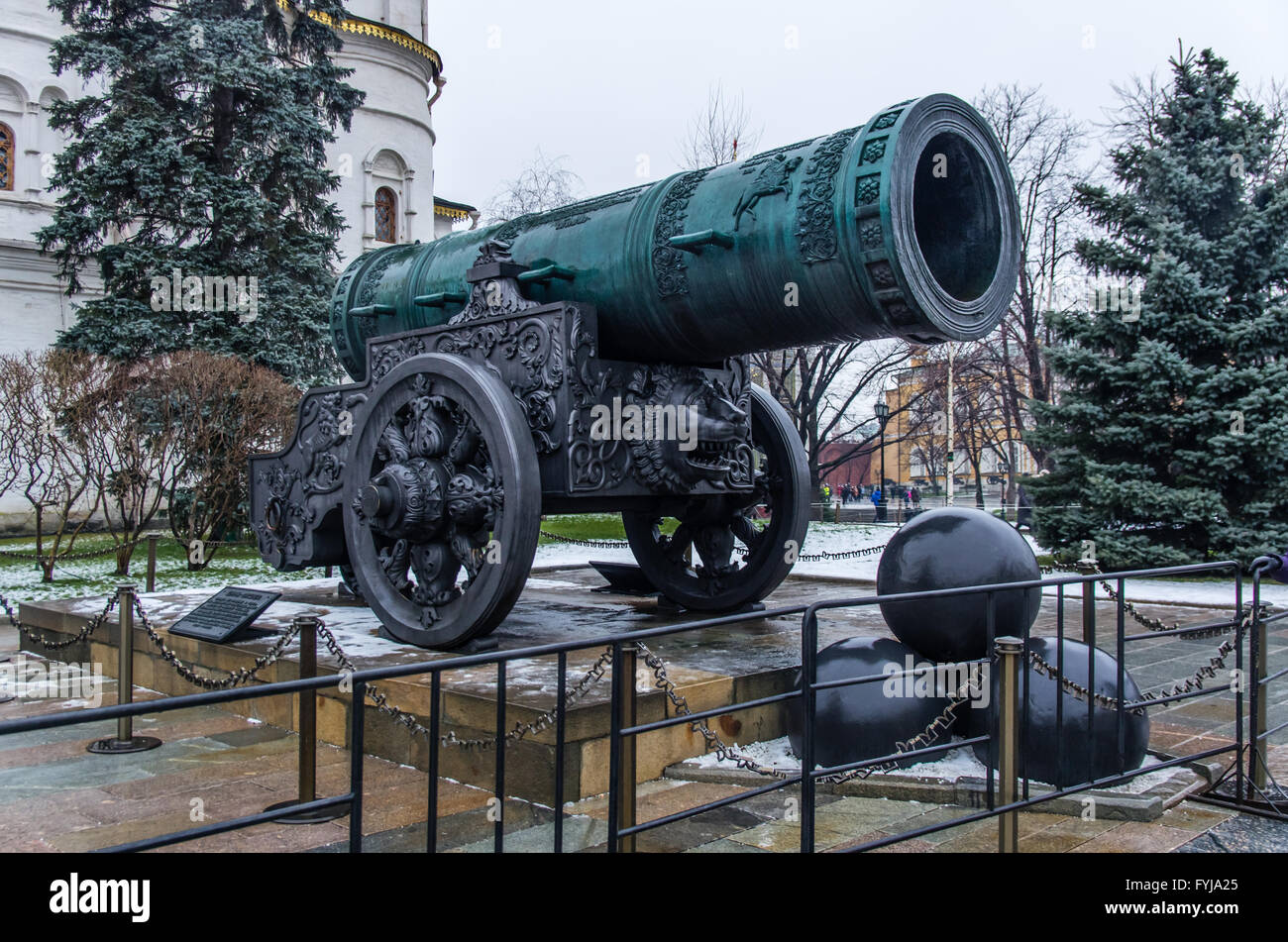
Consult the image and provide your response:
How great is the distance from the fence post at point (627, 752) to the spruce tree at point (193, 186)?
16.1m

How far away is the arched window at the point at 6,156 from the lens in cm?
2303

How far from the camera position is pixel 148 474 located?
49.4 feet

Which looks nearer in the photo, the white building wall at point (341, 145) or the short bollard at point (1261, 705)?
the short bollard at point (1261, 705)

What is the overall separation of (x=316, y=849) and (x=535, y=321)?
9.25 feet

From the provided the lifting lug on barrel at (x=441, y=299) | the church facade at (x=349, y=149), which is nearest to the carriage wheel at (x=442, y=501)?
the lifting lug on barrel at (x=441, y=299)

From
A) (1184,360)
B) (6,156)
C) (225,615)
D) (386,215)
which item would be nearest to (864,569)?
(1184,360)

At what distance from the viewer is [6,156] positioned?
23156 millimetres

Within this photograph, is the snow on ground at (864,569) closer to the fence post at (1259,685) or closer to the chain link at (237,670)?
the fence post at (1259,685)

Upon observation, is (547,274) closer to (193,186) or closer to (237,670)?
(237,670)

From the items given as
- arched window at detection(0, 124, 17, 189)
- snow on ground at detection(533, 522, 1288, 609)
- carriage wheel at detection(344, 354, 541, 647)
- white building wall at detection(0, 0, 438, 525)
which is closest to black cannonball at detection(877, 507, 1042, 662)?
carriage wheel at detection(344, 354, 541, 647)

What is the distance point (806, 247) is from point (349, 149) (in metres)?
24.9
